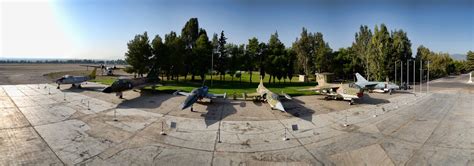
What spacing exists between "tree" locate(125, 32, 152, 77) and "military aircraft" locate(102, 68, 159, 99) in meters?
7.25

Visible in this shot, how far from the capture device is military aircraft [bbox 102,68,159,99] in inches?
1154

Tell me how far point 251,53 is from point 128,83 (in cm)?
2592

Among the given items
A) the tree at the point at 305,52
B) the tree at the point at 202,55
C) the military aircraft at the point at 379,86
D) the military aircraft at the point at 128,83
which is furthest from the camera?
the tree at the point at 305,52

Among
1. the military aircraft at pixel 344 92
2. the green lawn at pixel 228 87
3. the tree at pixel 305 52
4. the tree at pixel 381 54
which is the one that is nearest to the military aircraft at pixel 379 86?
the green lawn at pixel 228 87

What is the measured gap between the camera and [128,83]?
102 feet

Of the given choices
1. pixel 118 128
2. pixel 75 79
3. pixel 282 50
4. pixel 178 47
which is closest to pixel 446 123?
pixel 118 128

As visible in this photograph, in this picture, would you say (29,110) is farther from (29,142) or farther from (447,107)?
(447,107)

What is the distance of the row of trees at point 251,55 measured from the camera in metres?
47.4

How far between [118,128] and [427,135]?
20.4 metres

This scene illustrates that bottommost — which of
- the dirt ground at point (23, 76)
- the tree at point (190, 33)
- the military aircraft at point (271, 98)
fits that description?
the military aircraft at point (271, 98)

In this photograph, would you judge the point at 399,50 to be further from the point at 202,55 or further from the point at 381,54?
the point at 202,55

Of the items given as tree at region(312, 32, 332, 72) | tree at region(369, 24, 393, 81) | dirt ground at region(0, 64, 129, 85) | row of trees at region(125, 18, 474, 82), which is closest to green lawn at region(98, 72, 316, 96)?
row of trees at region(125, 18, 474, 82)

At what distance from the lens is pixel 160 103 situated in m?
28.2

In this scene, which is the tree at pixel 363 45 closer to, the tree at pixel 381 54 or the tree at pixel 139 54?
the tree at pixel 381 54
